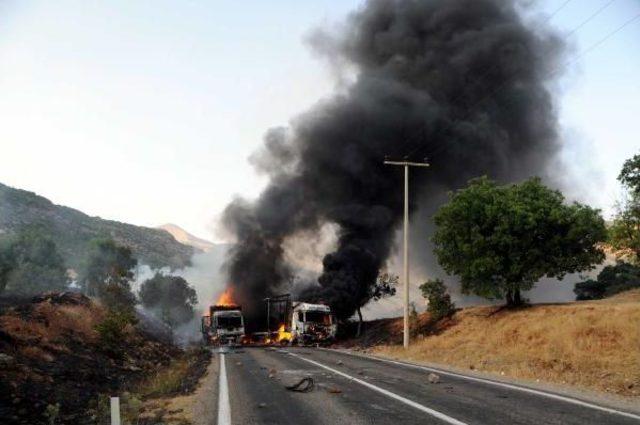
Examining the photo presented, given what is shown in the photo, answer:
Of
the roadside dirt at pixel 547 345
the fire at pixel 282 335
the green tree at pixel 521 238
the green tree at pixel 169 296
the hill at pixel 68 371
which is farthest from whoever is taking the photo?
the green tree at pixel 169 296

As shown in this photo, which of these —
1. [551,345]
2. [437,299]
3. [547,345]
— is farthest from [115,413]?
[437,299]

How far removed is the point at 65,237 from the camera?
10531cm

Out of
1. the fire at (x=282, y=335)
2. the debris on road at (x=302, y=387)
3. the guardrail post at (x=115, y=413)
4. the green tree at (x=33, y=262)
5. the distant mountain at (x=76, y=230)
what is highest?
the distant mountain at (x=76, y=230)

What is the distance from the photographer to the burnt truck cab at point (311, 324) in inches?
1363

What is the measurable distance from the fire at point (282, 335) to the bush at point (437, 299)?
11.8 m

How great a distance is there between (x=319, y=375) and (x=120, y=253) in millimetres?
68818

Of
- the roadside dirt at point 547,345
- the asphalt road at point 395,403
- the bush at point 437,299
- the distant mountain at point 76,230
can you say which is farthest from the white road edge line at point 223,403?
the distant mountain at point 76,230

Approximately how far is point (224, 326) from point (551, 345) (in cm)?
2653

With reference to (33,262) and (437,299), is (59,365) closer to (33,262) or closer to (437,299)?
(437,299)

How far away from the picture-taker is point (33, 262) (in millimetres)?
64062

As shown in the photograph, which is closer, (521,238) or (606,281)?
(521,238)

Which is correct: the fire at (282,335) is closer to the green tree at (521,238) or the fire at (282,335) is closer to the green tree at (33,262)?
the green tree at (521,238)

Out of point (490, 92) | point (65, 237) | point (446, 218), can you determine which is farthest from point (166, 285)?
point (446, 218)

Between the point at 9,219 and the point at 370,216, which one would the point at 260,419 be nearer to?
the point at 370,216
